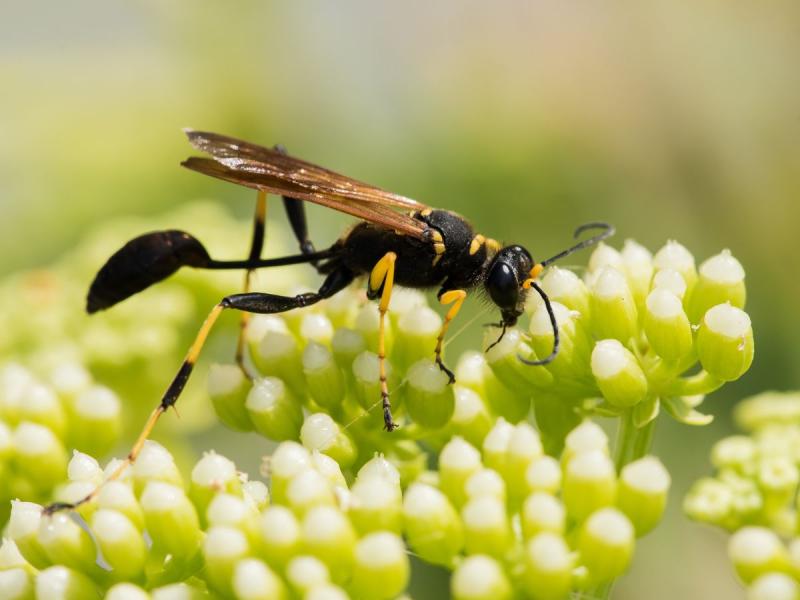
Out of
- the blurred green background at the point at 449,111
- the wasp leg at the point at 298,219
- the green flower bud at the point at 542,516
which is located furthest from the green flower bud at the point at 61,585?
the blurred green background at the point at 449,111

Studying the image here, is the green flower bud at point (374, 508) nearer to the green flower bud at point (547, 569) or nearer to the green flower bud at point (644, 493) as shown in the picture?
the green flower bud at point (547, 569)

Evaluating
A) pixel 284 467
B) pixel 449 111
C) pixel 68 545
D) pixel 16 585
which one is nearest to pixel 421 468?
pixel 284 467

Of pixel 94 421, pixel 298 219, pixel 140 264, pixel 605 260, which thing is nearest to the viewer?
pixel 605 260

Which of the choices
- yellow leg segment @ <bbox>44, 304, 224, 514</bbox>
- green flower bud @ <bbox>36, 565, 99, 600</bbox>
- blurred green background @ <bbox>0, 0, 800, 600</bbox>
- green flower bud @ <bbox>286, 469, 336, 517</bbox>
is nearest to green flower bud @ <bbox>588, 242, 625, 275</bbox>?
green flower bud @ <bbox>286, 469, 336, 517</bbox>

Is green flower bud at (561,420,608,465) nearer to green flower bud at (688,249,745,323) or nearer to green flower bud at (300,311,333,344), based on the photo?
green flower bud at (688,249,745,323)

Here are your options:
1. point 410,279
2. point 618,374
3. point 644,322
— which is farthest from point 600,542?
point 410,279

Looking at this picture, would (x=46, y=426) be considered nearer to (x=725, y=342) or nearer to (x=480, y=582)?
(x=480, y=582)
